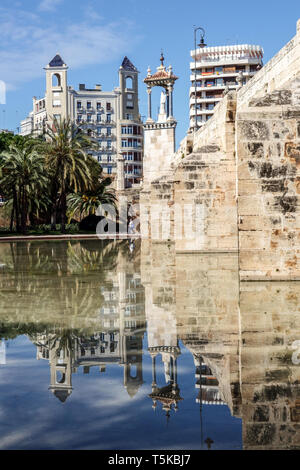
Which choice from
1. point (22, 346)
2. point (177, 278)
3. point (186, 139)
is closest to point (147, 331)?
point (22, 346)

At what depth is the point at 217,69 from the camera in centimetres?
8781

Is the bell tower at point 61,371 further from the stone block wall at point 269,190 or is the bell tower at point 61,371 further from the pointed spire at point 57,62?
the pointed spire at point 57,62

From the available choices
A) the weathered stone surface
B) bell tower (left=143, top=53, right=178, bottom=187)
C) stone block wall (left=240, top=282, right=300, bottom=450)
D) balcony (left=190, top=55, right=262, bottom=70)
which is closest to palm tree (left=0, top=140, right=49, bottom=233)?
bell tower (left=143, top=53, right=178, bottom=187)

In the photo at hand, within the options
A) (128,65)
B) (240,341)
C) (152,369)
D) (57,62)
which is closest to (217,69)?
(128,65)

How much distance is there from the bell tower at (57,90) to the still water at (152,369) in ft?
285

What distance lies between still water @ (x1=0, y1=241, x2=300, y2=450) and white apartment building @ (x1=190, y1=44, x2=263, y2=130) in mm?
79737

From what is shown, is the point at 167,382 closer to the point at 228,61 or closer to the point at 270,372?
the point at 270,372

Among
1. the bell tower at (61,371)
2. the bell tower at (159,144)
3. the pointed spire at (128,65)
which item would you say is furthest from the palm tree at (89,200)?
the pointed spire at (128,65)

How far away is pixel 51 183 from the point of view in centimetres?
4169

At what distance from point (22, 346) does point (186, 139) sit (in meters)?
20.9

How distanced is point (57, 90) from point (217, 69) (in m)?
24.3

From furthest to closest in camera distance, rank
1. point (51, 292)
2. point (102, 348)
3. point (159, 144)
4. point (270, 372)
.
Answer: point (159, 144) < point (51, 292) < point (102, 348) < point (270, 372)

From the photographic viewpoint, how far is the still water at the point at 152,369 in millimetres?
2943

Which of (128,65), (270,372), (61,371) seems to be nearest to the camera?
(270,372)
